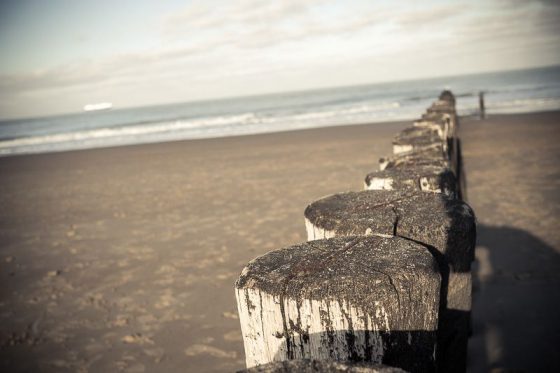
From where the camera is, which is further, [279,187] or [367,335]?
[279,187]

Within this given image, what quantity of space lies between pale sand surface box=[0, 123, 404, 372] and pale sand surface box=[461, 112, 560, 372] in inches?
92.4

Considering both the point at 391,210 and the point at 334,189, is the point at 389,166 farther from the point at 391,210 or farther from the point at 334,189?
the point at 334,189

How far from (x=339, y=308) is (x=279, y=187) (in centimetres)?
847

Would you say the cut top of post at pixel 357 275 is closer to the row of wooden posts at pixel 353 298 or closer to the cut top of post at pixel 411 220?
the row of wooden posts at pixel 353 298

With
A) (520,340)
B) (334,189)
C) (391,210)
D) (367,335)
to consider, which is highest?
(391,210)

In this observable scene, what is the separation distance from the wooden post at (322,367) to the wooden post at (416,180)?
1338 millimetres

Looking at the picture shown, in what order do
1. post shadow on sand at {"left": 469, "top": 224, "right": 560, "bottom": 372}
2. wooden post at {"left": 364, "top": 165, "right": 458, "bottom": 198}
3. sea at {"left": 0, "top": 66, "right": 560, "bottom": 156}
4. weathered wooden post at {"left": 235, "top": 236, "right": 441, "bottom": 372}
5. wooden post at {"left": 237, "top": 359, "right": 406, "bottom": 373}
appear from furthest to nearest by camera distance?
sea at {"left": 0, "top": 66, "right": 560, "bottom": 156}, post shadow on sand at {"left": 469, "top": 224, "right": 560, "bottom": 372}, wooden post at {"left": 364, "top": 165, "right": 458, "bottom": 198}, weathered wooden post at {"left": 235, "top": 236, "right": 441, "bottom": 372}, wooden post at {"left": 237, "top": 359, "right": 406, "bottom": 373}

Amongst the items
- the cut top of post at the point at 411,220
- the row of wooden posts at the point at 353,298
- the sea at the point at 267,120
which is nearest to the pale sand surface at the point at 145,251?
the cut top of post at the point at 411,220

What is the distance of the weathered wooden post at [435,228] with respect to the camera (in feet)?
4.75

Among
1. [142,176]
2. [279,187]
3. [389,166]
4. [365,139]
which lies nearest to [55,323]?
[389,166]

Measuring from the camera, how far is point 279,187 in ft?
31.0

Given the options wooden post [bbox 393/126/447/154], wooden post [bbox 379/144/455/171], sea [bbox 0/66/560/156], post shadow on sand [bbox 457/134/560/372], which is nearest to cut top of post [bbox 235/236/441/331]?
wooden post [bbox 379/144/455/171]

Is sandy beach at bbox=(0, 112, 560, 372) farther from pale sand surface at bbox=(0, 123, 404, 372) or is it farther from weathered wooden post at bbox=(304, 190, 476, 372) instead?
weathered wooden post at bbox=(304, 190, 476, 372)

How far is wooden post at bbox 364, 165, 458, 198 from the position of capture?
2.09 metres
